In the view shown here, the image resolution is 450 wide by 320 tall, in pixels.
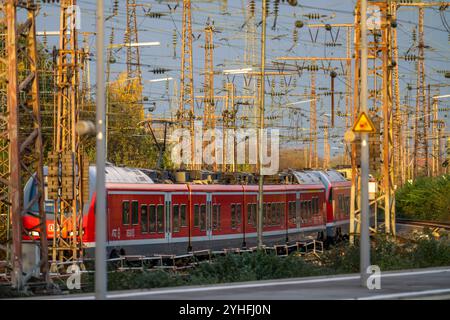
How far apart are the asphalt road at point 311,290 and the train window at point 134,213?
12.6 m

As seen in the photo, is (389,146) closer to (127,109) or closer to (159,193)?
(159,193)

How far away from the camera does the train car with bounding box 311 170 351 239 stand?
58062mm

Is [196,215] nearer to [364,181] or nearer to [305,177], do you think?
[305,177]

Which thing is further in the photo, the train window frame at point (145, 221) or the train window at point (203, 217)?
the train window at point (203, 217)

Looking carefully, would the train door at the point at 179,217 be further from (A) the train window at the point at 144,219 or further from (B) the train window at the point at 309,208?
(B) the train window at the point at 309,208

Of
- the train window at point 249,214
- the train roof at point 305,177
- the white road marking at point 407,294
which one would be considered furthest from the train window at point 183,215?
the white road marking at point 407,294

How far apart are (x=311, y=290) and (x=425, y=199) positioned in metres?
59.6

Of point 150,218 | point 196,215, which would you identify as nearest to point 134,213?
point 150,218

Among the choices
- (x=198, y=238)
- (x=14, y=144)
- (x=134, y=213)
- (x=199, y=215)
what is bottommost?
(x=198, y=238)

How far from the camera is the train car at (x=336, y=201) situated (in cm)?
5806

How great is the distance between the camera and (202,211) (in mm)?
44062

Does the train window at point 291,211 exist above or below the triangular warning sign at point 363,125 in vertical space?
below
